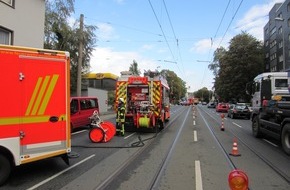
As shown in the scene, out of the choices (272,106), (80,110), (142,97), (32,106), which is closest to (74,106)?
(80,110)

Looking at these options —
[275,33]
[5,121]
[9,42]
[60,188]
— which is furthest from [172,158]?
[275,33]

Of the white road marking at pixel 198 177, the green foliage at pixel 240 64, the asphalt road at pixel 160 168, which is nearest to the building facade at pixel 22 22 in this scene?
the asphalt road at pixel 160 168

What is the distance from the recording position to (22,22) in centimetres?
1856

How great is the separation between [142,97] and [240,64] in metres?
48.8

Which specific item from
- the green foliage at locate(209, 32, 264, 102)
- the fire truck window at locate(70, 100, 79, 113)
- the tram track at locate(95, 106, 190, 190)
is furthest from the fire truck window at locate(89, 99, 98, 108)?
the green foliage at locate(209, 32, 264, 102)

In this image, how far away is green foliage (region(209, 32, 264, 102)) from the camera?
6391cm

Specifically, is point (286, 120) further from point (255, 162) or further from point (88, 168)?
point (88, 168)

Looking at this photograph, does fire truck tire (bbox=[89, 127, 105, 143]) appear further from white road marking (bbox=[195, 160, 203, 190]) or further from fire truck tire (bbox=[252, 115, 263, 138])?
fire truck tire (bbox=[252, 115, 263, 138])

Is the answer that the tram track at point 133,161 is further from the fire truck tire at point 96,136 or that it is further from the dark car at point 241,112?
the dark car at point 241,112

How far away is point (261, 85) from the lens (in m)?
16.6

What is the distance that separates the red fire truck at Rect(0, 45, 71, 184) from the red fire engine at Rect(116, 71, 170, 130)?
31.5ft

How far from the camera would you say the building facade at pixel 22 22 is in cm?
1727

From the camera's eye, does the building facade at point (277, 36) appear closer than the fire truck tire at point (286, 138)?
No

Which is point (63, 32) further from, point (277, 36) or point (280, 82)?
point (277, 36)
